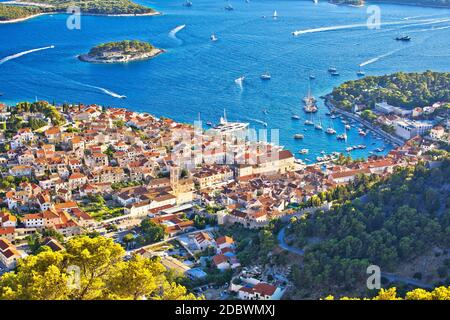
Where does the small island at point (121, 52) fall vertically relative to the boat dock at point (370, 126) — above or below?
above

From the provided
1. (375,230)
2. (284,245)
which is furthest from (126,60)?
(375,230)

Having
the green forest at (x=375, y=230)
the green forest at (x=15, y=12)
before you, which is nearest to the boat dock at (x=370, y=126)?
the green forest at (x=375, y=230)

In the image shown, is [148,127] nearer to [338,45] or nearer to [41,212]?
[41,212]

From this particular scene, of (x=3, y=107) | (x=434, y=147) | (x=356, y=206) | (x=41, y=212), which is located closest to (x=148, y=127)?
(x=3, y=107)

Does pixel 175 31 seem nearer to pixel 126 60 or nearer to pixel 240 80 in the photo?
pixel 126 60

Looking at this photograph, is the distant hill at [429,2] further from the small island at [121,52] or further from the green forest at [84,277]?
the green forest at [84,277]

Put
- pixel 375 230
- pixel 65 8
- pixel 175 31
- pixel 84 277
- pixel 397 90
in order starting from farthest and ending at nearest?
1. pixel 65 8
2. pixel 175 31
3. pixel 397 90
4. pixel 375 230
5. pixel 84 277

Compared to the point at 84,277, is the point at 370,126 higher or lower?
lower
